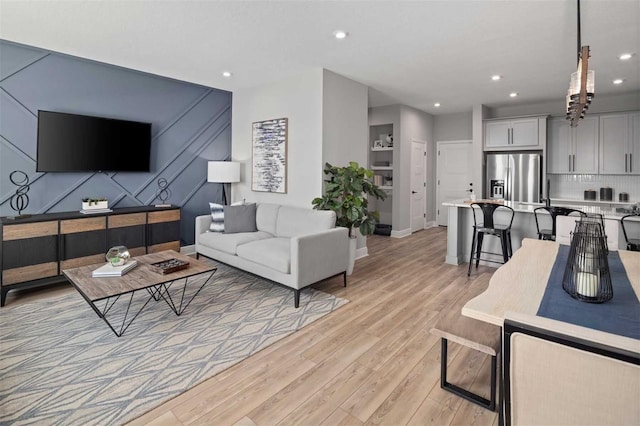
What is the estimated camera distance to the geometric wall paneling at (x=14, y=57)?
3650mm

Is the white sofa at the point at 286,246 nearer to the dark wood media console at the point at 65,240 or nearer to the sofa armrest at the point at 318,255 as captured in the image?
the sofa armrest at the point at 318,255

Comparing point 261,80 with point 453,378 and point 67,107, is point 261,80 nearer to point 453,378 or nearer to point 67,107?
point 67,107

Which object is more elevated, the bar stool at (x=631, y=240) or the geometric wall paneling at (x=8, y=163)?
the geometric wall paneling at (x=8, y=163)

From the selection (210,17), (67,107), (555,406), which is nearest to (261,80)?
(210,17)

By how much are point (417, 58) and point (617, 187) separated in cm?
475

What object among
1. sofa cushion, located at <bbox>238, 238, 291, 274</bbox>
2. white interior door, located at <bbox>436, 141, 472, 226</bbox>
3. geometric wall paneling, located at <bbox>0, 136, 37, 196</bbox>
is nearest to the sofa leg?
sofa cushion, located at <bbox>238, 238, 291, 274</bbox>

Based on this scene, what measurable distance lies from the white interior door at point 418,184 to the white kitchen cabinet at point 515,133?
135cm

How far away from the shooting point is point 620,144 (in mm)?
5645

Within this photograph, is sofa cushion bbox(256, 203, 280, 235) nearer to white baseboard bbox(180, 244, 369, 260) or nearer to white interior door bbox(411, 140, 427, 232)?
white baseboard bbox(180, 244, 369, 260)

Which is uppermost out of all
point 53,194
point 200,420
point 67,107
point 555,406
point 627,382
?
point 67,107

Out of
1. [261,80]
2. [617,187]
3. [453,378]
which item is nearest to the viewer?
[453,378]

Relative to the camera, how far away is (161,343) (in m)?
2.58

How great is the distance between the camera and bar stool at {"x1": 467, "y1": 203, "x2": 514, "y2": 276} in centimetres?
421

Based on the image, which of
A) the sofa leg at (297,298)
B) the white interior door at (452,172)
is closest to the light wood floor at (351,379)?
the sofa leg at (297,298)
